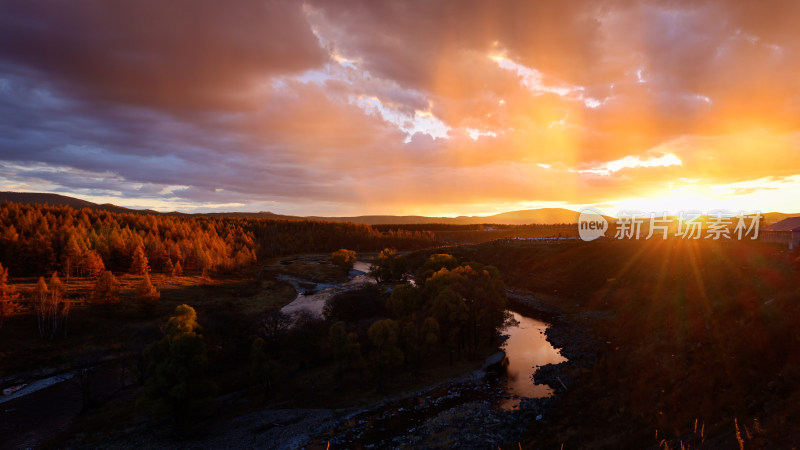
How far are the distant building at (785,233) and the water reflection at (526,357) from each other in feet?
134

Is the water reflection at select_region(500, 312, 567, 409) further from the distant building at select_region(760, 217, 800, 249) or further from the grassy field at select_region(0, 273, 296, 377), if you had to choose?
the grassy field at select_region(0, 273, 296, 377)

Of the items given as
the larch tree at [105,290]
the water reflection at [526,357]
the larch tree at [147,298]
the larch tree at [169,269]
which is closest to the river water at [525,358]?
the water reflection at [526,357]

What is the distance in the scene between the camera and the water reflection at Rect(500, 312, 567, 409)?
4184 cm

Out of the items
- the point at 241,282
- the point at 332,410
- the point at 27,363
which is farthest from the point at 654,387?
the point at 241,282

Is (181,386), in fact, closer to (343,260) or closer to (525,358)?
(525,358)

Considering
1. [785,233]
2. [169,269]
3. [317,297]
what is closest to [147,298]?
[317,297]

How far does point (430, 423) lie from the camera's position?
35344 millimetres

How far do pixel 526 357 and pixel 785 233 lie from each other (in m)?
56.1

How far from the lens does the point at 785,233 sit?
6756 centimetres

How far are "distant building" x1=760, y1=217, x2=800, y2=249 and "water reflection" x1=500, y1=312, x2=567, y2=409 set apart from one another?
40779 mm

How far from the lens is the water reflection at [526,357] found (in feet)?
137

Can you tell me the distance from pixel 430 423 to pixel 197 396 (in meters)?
22.8

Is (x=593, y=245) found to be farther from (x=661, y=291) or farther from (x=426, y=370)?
(x=426, y=370)

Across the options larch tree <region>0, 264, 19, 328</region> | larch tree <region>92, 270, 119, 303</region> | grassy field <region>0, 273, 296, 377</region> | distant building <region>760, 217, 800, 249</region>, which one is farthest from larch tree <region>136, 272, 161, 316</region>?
distant building <region>760, 217, 800, 249</region>
